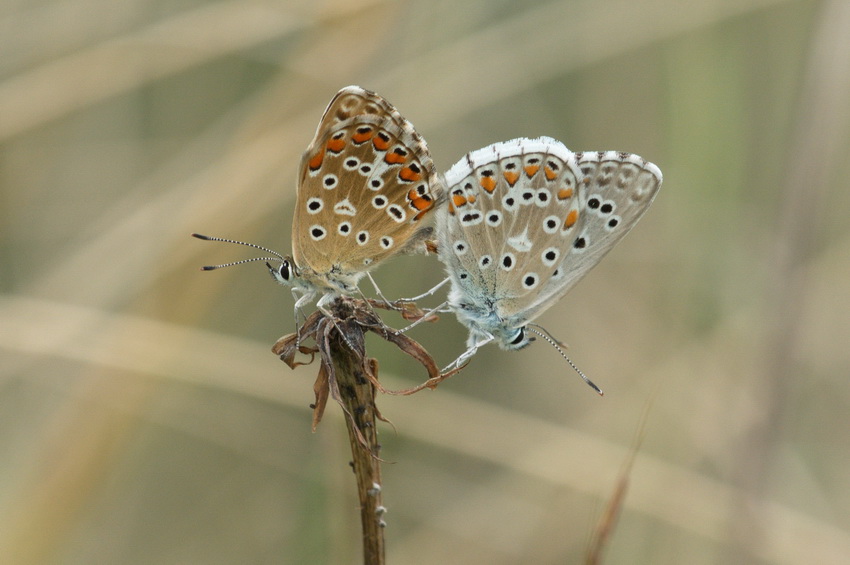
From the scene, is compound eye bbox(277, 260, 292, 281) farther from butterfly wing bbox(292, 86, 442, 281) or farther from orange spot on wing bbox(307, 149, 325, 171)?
orange spot on wing bbox(307, 149, 325, 171)

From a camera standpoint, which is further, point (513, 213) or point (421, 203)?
point (513, 213)

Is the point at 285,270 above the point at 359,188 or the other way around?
the other way around

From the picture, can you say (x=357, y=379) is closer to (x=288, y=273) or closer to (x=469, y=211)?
(x=288, y=273)

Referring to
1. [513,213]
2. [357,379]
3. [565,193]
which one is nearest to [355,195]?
[513,213]

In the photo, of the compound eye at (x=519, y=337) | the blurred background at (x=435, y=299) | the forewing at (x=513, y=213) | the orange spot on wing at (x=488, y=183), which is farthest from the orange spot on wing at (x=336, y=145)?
the compound eye at (x=519, y=337)

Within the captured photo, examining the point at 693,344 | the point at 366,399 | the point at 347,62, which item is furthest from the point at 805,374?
the point at 366,399

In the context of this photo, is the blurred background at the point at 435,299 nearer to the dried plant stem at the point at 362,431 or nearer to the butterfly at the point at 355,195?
the butterfly at the point at 355,195
